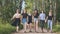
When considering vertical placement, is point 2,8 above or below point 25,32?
above

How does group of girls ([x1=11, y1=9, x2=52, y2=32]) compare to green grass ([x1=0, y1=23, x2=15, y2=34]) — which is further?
group of girls ([x1=11, y1=9, x2=52, y2=32])

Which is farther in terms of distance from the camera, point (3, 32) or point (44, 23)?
point (44, 23)

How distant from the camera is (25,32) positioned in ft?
50.2

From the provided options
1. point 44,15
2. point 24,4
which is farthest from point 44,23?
point 24,4

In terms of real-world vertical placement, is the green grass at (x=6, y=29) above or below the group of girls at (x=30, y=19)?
below

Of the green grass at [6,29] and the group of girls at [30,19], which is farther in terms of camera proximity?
the group of girls at [30,19]

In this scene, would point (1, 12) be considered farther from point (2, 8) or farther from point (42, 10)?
point (42, 10)

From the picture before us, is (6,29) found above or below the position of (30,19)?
below

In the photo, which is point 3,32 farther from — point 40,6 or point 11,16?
point 40,6

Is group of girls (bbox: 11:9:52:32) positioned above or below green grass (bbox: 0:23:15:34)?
above

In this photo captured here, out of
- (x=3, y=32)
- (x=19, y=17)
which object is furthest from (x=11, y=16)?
(x=3, y=32)

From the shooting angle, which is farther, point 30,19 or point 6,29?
point 30,19

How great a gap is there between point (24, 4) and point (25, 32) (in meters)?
1.73

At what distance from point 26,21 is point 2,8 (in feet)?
5.08
